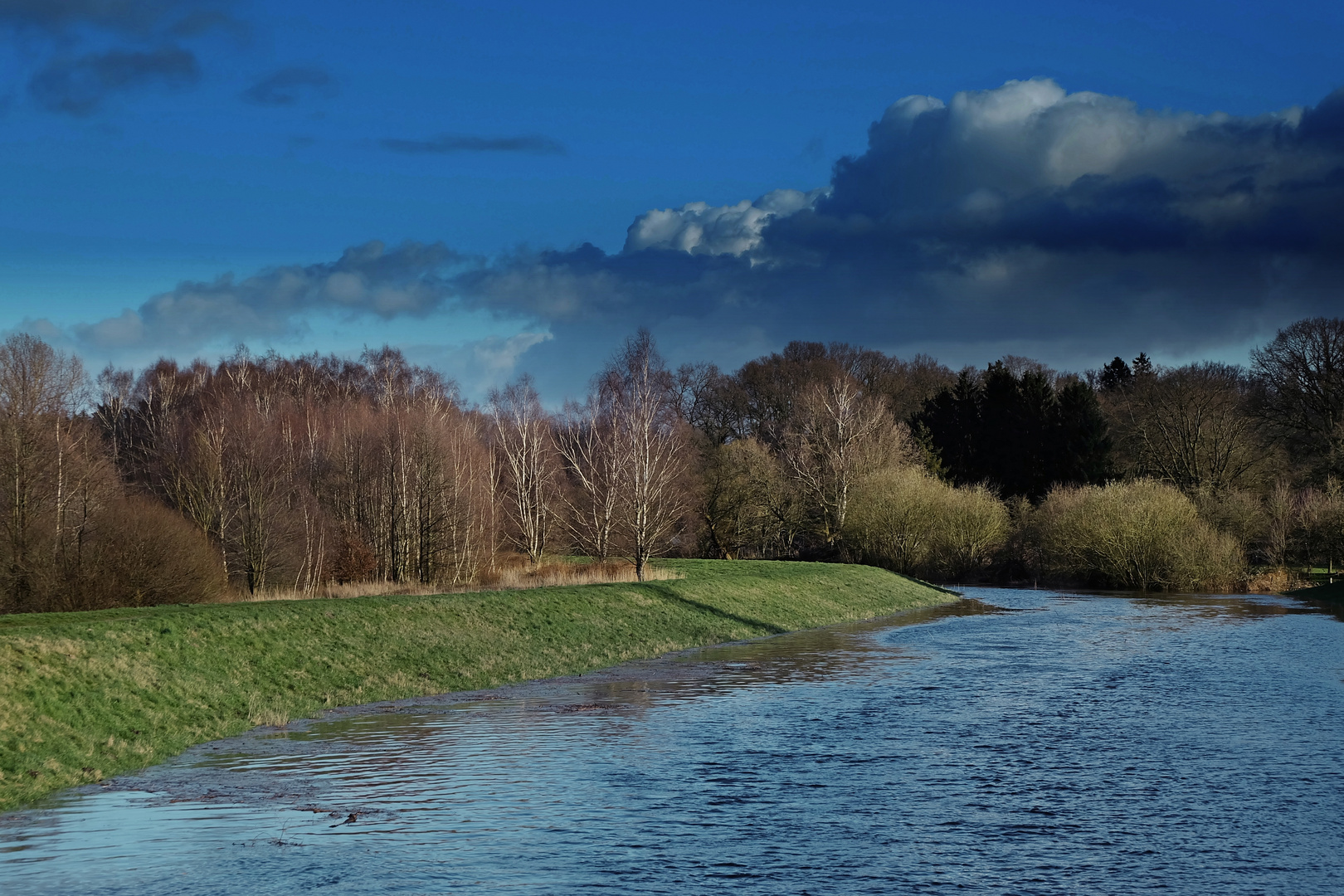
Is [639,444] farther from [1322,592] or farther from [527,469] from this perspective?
[1322,592]

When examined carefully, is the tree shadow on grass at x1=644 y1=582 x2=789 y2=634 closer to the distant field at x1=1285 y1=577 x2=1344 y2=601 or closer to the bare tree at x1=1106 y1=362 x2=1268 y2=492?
the distant field at x1=1285 y1=577 x2=1344 y2=601

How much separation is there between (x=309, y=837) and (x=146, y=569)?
27.4m

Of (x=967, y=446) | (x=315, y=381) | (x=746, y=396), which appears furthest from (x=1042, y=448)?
(x=315, y=381)

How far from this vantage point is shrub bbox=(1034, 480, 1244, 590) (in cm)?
6197

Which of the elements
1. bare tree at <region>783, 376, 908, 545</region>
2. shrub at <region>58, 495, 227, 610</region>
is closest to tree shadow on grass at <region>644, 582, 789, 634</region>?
shrub at <region>58, 495, 227, 610</region>

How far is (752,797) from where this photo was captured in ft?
48.2

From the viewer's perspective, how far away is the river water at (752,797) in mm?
11195

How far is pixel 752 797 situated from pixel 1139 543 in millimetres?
55760

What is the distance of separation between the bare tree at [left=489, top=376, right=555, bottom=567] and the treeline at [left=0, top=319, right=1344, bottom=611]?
1.23 feet

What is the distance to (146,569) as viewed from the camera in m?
36.2

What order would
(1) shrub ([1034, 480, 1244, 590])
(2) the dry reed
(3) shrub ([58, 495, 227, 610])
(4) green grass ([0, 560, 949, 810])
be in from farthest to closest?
(1) shrub ([1034, 480, 1244, 590])
(2) the dry reed
(3) shrub ([58, 495, 227, 610])
(4) green grass ([0, 560, 949, 810])

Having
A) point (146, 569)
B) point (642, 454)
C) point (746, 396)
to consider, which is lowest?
point (146, 569)

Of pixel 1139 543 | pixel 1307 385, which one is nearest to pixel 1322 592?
pixel 1139 543

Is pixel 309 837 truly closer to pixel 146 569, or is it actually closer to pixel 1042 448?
pixel 146 569
